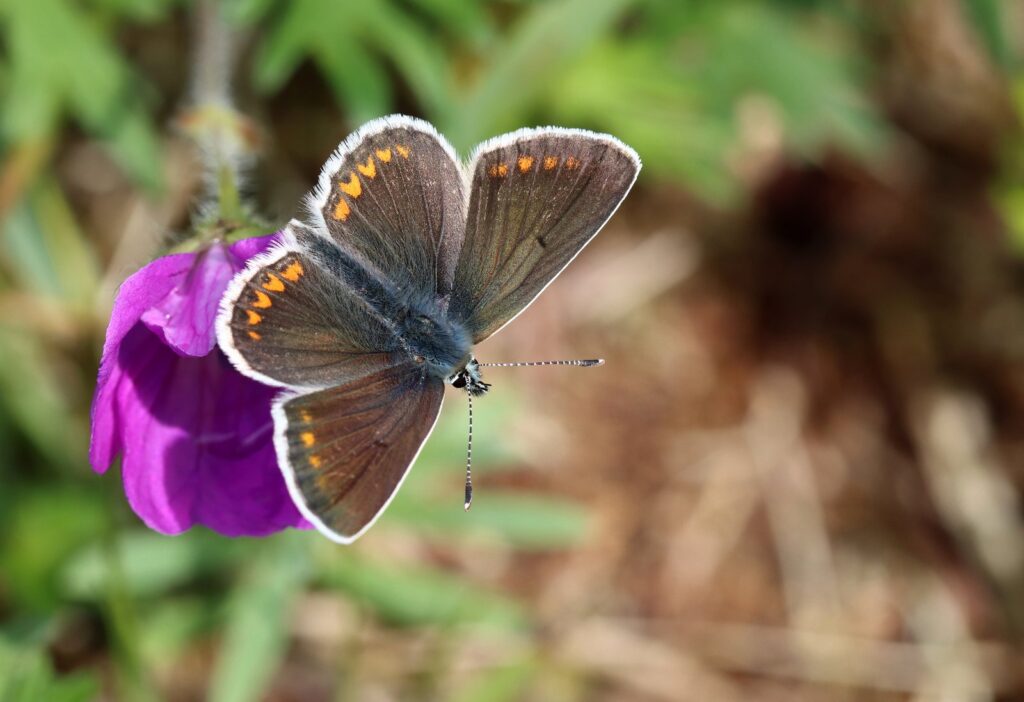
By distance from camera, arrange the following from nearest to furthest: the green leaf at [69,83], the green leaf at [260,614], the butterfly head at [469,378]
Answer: the butterfly head at [469,378]
the green leaf at [260,614]
the green leaf at [69,83]

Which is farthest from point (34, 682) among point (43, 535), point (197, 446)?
point (43, 535)

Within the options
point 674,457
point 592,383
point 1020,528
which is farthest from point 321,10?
point 1020,528

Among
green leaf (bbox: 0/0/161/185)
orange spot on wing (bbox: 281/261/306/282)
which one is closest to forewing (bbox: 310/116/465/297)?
orange spot on wing (bbox: 281/261/306/282)

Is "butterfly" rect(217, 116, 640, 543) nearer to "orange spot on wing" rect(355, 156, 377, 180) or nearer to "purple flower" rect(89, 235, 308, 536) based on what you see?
"orange spot on wing" rect(355, 156, 377, 180)

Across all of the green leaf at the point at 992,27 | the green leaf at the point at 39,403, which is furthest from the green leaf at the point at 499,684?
the green leaf at the point at 992,27

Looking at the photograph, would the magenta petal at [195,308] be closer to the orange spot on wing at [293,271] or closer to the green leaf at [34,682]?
the orange spot on wing at [293,271]

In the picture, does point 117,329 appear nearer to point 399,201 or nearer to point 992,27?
point 399,201

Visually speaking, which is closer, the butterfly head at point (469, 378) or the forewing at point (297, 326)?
the forewing at point (297, 326)
